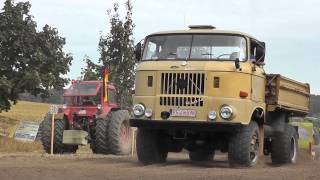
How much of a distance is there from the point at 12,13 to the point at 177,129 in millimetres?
18757

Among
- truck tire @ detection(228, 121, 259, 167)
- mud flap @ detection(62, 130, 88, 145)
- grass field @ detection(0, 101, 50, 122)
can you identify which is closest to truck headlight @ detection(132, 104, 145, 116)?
truck tire @ detection(228, 121, 259, 167)

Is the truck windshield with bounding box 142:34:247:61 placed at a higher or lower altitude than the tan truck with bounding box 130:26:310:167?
higher

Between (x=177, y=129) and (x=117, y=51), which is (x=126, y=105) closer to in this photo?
(x=117, y=51)

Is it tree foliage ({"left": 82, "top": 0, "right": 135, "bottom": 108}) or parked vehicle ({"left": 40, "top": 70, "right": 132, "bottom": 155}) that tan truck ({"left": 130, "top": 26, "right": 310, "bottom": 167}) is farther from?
tree foliage ({"left": 82, "top": 0, "right": 135, "bottom": 108})

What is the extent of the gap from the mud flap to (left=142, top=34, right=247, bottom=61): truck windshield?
6438 millimetres

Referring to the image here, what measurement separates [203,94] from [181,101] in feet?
1.59

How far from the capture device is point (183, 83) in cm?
1315

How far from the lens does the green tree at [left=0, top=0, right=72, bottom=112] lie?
2945 cm

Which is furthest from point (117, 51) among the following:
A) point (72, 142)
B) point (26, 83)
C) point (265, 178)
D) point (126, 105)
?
point (265, 178)

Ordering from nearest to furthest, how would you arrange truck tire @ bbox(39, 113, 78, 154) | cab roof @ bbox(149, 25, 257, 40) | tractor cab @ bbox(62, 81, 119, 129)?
cab roof @ bbox(149, 25, 257, 40) → truck tire @ bbox(39, 113, 78, 154) → tractor cab @ bbox(62, 81, 119, 129)

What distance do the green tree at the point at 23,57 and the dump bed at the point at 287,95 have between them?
1477 cm

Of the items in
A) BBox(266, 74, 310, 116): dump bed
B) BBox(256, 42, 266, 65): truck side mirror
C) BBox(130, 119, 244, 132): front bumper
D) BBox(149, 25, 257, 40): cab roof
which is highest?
BBox(149, 25, 257, 40): cab roof

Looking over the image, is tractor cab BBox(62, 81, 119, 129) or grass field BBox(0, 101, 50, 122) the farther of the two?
grass field BBox(0, 101, 50, 122)

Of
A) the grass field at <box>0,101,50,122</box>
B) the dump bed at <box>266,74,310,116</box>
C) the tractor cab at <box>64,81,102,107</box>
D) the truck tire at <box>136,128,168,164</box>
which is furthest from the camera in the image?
the grass field at <box>0,101,50,122</box>
